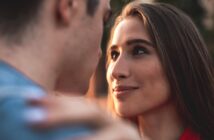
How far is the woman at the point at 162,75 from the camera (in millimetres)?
2506

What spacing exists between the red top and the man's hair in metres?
1.49

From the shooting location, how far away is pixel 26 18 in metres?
1.19

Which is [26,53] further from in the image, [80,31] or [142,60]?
[142,60]

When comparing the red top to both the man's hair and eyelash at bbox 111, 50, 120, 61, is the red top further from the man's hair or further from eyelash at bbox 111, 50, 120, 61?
the man's hair

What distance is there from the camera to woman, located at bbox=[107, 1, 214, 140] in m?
2.51

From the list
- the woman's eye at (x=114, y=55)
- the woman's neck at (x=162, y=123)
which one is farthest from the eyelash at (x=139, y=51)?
the woman's neck at (x=162, y=123)

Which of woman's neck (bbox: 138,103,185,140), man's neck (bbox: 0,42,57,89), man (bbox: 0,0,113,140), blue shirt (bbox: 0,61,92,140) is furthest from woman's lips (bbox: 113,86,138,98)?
Answer: blue shirt (bbox: 0,61,92,140)

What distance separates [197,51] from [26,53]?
159 centimetres

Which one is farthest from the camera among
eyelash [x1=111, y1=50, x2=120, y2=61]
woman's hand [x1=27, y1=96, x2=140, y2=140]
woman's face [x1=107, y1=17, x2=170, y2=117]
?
eyelash [x1=111, y1=50, x2=120, y2=61]

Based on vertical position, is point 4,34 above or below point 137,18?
above

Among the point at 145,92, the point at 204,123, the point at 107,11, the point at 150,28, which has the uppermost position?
the point at 107,11

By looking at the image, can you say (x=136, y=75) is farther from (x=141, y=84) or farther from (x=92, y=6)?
(x=92, y=6)

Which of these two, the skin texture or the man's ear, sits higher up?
the man's ear

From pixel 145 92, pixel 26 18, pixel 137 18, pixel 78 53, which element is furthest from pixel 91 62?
pixel 137 18
